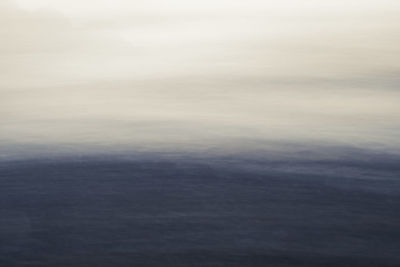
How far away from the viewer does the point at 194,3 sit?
3.12 feet

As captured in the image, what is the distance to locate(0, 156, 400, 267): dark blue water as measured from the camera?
0.86 meters

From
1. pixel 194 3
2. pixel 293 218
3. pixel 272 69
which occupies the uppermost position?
pixel 194 3

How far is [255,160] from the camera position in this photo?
36.1 inches

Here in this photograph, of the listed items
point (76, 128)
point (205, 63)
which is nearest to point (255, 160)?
point (205, 63)

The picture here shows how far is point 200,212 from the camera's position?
899mm

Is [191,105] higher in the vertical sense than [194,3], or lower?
lower

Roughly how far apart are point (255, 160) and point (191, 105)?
0.46 feet

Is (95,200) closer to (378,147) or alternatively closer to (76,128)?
(76,128)

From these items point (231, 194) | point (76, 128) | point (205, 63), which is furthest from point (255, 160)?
point (76, 128)

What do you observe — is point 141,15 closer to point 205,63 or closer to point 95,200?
point 205,63

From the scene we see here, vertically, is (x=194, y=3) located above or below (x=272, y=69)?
above

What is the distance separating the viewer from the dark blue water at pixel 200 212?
0.86 meters

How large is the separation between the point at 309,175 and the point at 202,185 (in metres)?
0.17

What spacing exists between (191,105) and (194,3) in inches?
6.7
